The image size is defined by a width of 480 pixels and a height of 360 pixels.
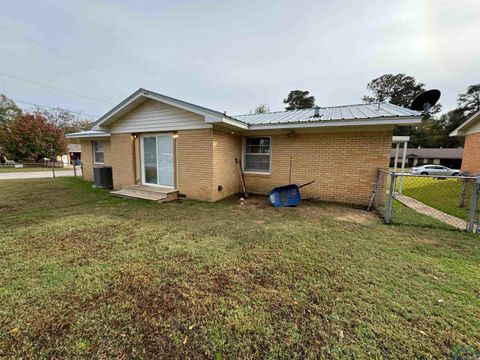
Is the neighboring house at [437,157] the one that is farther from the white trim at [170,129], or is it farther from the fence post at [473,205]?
the white trim at [170,129]

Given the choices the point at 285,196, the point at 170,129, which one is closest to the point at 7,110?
the point at 170,129

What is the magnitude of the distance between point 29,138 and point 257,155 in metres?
33.5

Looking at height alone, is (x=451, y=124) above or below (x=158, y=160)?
above

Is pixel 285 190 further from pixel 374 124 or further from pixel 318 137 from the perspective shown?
pixel 374 124

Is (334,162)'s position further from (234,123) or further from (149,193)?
(149,193)

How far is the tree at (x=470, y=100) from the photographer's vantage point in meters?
35.7

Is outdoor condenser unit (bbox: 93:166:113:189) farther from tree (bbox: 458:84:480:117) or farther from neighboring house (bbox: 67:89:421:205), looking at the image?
tree (bbox: 458:84:480:117)

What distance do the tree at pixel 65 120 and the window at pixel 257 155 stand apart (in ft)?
128

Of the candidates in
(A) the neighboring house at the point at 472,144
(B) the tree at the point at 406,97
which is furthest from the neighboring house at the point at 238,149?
(B) the tree at the point at 406,97

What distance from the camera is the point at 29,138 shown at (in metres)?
25.6

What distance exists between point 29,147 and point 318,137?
36.1 meters

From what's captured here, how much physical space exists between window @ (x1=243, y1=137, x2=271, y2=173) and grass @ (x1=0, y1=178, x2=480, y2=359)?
4025mm

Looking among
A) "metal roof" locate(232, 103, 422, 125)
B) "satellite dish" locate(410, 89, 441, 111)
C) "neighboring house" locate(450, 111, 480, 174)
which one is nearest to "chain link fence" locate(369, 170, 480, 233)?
"metal roof" locate(232, 103, 422, 125)

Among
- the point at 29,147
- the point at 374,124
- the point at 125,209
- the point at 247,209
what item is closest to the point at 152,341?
the point at 247,209
